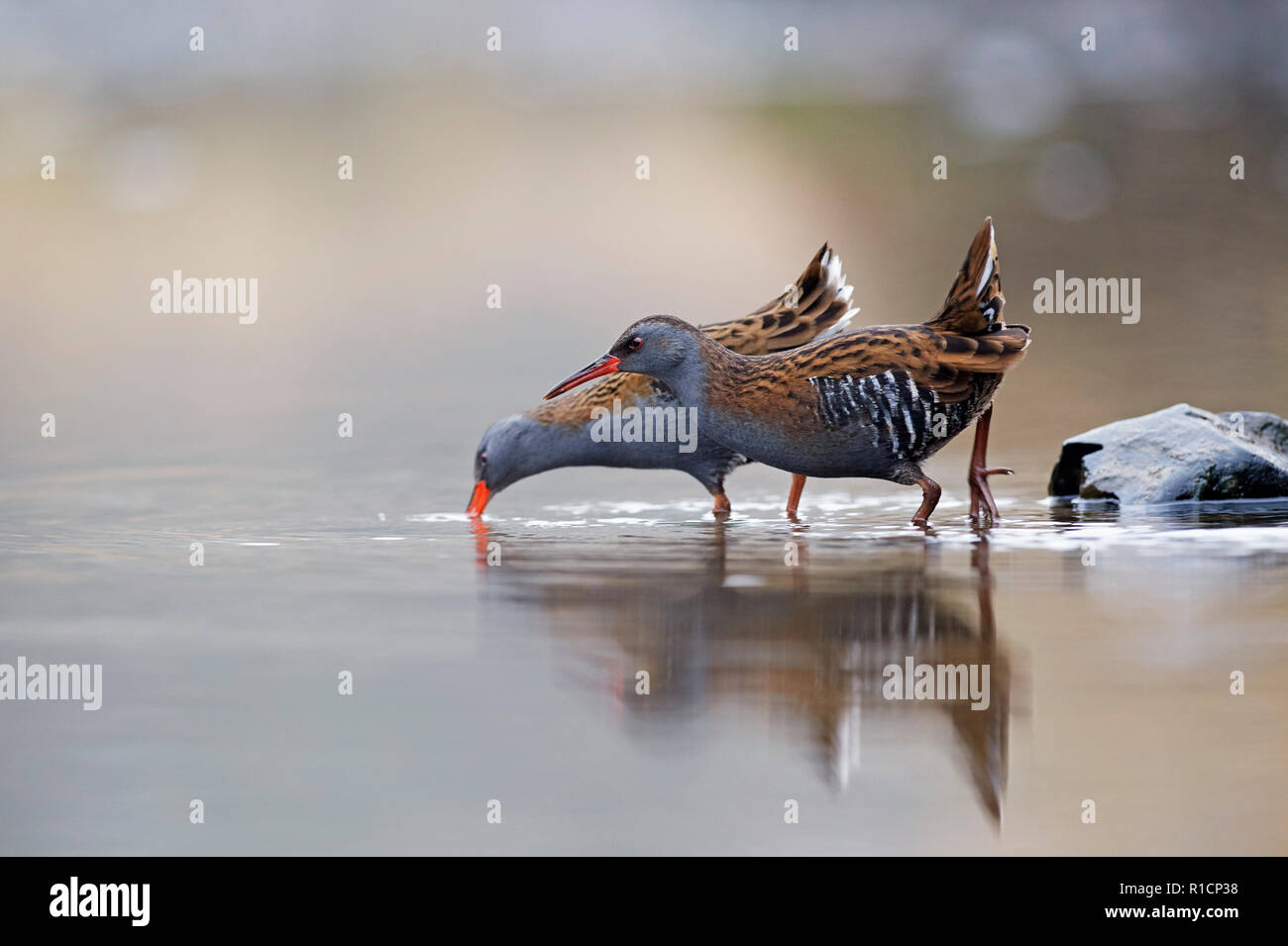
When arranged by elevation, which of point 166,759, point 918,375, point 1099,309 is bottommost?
point 166,759

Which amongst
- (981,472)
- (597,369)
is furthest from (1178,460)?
(597,369)

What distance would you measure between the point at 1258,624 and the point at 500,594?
A: 2778 mm

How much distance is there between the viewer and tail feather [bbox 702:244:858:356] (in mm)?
9031

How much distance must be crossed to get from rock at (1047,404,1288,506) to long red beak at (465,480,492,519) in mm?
3190

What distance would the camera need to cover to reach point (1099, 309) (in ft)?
48.8

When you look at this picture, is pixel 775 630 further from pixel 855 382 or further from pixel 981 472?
pixel 981 472

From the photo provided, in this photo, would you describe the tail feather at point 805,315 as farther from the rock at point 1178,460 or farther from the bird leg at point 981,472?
the rock at point 1178,460

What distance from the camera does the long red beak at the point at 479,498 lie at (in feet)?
30.0

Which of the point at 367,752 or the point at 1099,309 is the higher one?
the point at 1099,309

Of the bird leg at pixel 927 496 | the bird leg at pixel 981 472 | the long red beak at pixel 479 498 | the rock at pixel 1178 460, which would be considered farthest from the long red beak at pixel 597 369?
the rock at pixel 1178 460

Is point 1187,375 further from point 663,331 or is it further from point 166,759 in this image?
point 166,759

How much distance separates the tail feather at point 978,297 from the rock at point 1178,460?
1.35m

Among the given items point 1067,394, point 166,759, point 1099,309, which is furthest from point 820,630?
point 1099,309

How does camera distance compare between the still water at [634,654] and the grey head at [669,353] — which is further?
the grey head at [669,353]
